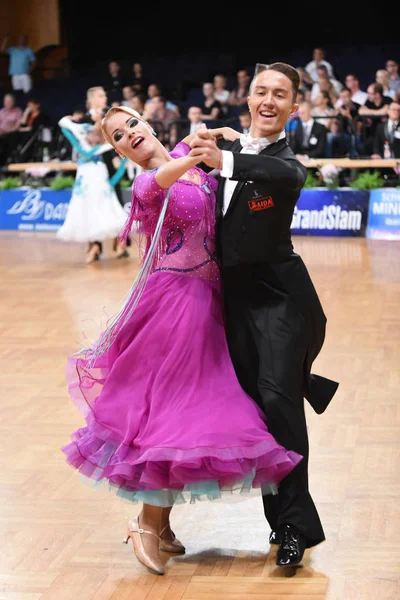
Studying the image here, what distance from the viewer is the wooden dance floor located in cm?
284

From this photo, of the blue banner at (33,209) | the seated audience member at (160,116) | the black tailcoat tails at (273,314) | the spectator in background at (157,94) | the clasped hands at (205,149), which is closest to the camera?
the clasped hands at (205,149)

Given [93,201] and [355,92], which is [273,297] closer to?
[93,201]

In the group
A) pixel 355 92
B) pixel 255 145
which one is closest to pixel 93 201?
pixel 355 92

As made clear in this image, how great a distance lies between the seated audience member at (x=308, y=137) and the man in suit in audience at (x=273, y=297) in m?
8.10

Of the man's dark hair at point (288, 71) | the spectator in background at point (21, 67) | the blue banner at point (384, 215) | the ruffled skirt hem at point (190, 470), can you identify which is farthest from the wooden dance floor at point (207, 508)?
the spectator in background at point (21, 67)

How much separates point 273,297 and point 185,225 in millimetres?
356

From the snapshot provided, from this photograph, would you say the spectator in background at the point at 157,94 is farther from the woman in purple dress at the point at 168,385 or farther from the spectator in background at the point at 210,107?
the woman in purple dress at the point at 168,385

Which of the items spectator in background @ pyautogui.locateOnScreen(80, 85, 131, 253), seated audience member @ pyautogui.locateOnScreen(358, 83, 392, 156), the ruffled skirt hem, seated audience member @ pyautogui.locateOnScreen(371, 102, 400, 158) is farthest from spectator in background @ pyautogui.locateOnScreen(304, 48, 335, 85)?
the ruffled skirt hem

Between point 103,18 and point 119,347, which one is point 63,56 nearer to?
point 103,18

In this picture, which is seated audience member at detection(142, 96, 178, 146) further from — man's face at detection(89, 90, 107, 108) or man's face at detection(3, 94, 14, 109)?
man's face at detection(89, 90, 107, 108)

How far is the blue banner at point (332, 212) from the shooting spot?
10422 millimetres

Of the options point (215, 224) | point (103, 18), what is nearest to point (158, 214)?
point (215, 224)

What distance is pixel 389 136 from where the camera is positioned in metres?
10.7

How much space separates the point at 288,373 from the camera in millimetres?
2877
